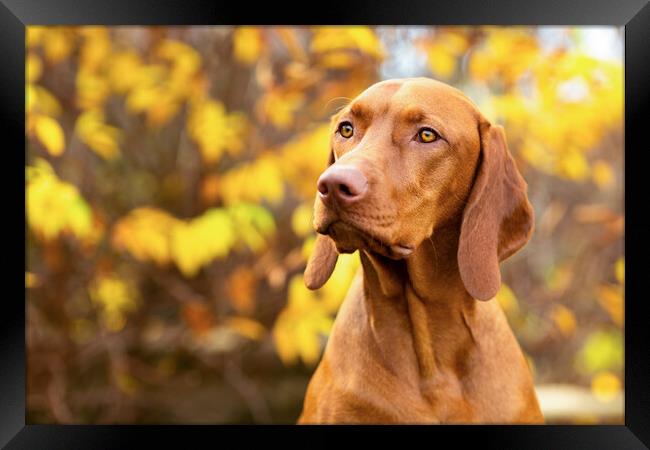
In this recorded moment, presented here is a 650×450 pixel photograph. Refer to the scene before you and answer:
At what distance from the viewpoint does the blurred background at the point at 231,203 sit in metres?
4.08

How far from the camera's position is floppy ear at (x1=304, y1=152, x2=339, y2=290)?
9.18 feet

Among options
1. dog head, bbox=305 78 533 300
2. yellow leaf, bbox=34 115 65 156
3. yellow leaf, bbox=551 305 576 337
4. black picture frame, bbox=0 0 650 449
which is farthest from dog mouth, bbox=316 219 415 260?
yellow leaf, bbox=551 305 576 337

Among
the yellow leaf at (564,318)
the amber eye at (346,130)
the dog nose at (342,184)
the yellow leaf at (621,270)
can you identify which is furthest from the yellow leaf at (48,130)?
the yellow leaf at (564,318)

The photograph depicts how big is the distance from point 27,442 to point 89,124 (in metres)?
1.80

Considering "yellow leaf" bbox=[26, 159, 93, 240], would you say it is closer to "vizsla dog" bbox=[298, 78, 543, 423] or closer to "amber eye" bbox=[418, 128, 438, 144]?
"vizsla dog" bbox=[298, 78, 543, 423]

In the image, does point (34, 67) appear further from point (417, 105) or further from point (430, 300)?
point (430, 300)

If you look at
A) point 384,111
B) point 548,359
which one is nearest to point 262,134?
point 384,111

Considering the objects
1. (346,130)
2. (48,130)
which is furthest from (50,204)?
(346,130)

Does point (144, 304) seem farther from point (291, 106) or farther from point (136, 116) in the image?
point (291, 106)

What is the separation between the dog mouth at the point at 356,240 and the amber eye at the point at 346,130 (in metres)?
0.47

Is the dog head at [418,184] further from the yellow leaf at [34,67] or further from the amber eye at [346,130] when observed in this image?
the yellow leaf at [34,67]

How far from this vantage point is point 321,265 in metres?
2.81

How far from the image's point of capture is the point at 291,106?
4254 mm

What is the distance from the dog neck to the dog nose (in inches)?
20.0
